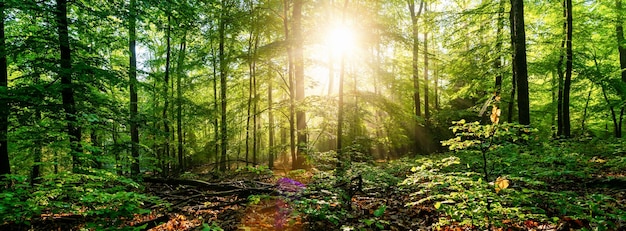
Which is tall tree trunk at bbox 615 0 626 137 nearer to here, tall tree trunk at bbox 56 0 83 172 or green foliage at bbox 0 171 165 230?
green foliage at bbox 0 171 165 230

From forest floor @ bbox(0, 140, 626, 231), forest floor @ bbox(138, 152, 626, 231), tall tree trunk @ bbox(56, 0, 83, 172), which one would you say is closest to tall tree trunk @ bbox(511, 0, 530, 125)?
forest floor @ bbox(0, 140, 626, 231)

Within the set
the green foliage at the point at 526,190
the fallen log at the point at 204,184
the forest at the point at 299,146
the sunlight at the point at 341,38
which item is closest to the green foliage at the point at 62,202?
the forest at the point at 299,146

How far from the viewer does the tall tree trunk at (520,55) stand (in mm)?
8648

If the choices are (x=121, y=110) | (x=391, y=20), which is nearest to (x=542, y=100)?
(x=391, y=20)

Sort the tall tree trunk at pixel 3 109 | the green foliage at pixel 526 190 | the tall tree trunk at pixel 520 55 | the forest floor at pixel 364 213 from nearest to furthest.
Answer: the green foliage at pixel 526 190
the forest floor at pixel 364 213
the tall tree trunk at pixel 3 109
the tall tree trunk at pixel 520 55

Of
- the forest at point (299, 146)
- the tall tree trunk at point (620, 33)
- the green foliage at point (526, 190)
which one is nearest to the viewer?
the green foliage at point (526, 190)

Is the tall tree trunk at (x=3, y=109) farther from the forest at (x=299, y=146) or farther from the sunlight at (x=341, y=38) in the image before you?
the sunlight at (x=341, y=38)

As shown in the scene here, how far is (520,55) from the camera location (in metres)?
8.76

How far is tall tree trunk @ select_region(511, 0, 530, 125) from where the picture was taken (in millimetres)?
8648

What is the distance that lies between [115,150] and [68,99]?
2012 millimetres

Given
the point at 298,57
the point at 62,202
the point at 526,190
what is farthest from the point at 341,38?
the point at 62,202

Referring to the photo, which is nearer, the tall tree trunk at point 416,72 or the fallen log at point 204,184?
the fallen log at point 204,184

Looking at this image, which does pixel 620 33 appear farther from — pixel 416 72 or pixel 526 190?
pixel 526 190

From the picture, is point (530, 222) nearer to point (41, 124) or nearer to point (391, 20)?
point (41, 124)
